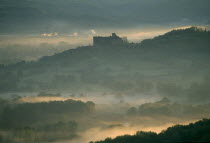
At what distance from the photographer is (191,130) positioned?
196 meters

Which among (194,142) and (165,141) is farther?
(165,141)

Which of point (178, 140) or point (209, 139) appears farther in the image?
point (178, 140)

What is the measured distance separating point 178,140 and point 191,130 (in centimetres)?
1585

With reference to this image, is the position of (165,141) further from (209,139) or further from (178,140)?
(209,139)

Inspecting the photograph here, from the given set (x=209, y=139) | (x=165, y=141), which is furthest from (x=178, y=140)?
(x=209, y=139)

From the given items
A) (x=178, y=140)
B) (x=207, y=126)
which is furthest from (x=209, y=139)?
(x=207, y=126)

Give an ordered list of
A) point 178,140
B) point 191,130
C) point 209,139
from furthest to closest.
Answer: point 191,130 < point 178,140 < point 209,139

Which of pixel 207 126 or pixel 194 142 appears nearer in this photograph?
pixel 194 142

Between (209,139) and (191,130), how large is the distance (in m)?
36.7

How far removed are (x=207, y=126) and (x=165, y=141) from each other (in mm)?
23039

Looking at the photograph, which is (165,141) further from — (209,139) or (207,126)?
(209,139)

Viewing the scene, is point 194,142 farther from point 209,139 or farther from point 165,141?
point 165,141

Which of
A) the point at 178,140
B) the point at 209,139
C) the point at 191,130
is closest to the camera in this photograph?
the point at 209,139

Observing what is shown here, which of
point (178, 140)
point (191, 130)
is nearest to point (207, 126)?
point (191, 130)
